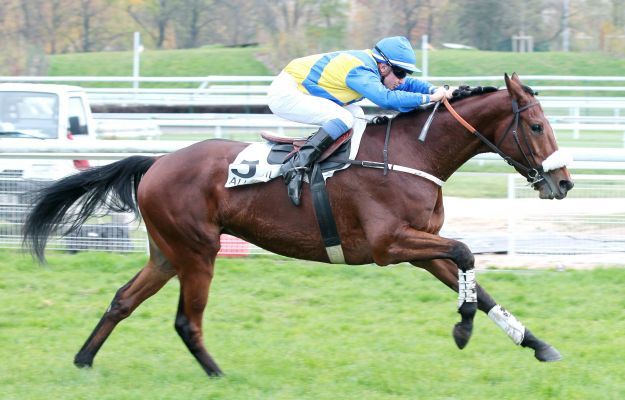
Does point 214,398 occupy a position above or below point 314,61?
below

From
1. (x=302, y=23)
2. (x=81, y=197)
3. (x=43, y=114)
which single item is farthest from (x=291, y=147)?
(x=302, y=23)

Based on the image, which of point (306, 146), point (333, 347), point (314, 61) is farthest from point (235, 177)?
point (333, 347)

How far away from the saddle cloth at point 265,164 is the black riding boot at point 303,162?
0.08 metres

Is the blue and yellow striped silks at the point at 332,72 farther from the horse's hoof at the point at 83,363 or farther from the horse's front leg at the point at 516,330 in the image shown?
the horse's hoof at the point at 83,363

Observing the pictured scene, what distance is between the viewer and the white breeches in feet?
19.5

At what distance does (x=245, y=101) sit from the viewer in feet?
64.7

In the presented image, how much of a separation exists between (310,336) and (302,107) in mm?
1563

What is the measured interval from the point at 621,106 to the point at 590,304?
1240 cm

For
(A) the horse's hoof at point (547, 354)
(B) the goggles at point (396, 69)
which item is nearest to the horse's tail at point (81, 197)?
(B) the goggles at point (396, 69)

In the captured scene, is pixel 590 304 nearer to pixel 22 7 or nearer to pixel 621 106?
pixel 621 106


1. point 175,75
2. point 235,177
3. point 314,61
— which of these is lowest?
point 175,75

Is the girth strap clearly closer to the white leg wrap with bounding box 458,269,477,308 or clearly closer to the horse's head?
the white leg wrap with bounding box 458,269,477,308

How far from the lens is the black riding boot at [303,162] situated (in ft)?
19.2

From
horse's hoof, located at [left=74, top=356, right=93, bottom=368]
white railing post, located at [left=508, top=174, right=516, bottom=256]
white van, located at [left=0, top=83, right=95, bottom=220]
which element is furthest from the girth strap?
white van, located at [left=0, top=83, right=95, bottom=220]
